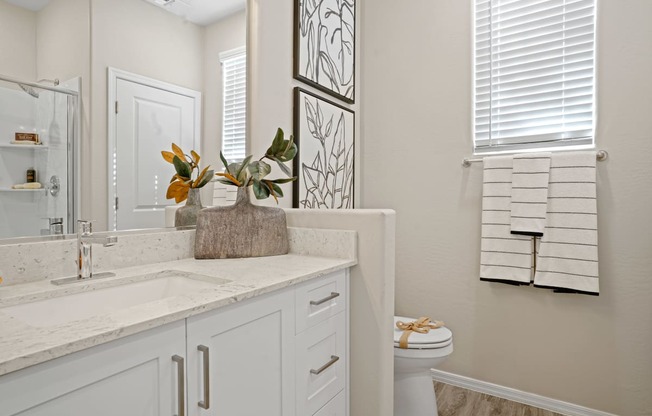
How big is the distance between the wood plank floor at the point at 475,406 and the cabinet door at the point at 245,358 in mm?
1283

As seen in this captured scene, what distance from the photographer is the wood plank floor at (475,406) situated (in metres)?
1.96

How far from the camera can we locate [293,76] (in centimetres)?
192

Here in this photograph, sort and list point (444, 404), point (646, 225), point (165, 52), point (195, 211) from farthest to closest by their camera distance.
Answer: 1. point (444, 404)
2. point (646, 225)
3. point (195, 211)
4. point (165, 52)

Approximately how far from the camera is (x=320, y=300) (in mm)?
1251

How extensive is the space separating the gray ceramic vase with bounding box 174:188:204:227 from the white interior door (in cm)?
6

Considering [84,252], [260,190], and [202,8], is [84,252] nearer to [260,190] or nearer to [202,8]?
[260,190]

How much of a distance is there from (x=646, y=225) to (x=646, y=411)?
0.89 meters

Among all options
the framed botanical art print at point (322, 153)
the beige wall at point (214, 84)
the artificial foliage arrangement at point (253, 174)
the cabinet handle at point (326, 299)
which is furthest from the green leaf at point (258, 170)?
the cabinet handle at point (326, 299)

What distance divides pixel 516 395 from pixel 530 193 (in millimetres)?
1129

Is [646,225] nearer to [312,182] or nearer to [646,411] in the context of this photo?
[646,411]

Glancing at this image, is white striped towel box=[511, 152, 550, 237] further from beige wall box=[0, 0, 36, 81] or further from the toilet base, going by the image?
beige wall box=[0, 0, 36, 81]

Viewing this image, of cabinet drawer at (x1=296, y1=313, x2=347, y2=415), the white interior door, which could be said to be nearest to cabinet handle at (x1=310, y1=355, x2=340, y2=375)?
cabinet drawer at (x1=296, y1=313, x2=347, y2=415)

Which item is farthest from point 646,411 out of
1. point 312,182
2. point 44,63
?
point 44,63

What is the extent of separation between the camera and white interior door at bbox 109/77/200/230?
1218 millimetres
